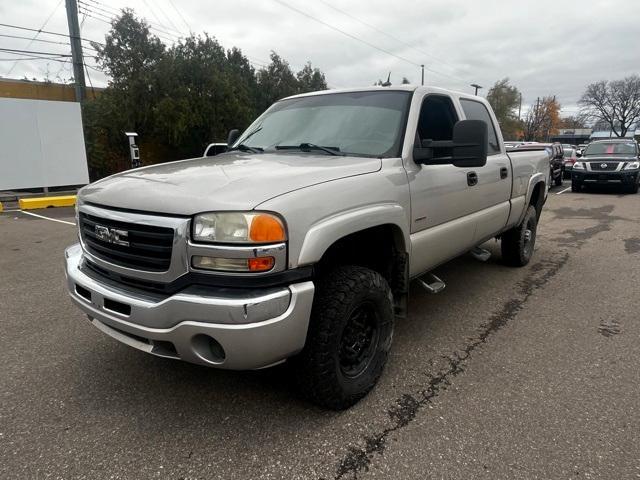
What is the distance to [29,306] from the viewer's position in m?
4.25

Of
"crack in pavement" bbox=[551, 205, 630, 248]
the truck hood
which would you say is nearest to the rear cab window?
the truck hood

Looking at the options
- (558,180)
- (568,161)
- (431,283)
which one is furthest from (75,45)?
(568,161)

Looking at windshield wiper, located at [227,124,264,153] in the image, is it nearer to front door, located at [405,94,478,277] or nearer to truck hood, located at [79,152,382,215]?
truck hood, located at [79,152,382,215]

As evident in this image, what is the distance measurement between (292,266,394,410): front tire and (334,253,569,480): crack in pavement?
9.7 inches

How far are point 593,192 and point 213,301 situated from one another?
647 inches

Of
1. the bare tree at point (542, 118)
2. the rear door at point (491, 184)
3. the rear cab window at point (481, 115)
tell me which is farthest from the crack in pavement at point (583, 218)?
the bare tree at point (542, 118)

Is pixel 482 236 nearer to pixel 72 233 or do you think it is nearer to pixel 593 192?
pixel 72 233

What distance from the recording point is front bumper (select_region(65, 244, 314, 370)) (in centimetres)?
198

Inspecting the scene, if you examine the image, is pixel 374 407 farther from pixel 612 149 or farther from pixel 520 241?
pixel 612 149

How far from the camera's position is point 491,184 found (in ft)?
13.5

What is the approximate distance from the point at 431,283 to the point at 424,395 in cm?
113

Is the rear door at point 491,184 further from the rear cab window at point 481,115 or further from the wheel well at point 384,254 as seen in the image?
the wheel well at point 384,254

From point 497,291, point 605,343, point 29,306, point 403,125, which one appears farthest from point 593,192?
point 29,306

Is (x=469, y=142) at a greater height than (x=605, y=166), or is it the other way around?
(x=469, y=142)
